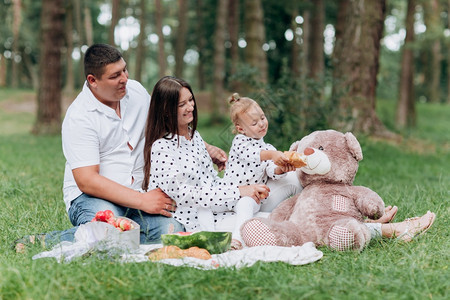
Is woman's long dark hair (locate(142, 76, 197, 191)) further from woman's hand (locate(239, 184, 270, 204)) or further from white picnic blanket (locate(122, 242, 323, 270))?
white picnic blanket (locate(122, 242, 323, 270))

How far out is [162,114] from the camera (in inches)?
155

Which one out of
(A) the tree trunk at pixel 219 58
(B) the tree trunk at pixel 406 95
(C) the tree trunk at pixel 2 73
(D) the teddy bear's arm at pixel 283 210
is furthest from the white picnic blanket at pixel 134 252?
(C) the tree trunk at pixel 2 73

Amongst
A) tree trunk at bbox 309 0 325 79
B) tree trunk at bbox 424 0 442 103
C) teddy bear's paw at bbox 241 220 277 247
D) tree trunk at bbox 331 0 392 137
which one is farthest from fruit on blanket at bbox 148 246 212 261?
tree trunk at bbox 424 0 442 103

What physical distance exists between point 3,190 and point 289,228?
132 inches

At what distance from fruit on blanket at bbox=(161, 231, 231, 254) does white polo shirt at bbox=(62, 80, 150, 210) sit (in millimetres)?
818

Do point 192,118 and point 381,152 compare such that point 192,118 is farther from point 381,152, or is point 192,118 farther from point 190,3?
point 190,3

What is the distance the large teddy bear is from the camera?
3475 millimetres

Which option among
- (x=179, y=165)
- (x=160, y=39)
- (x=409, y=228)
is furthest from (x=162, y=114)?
(x=160, y=39)

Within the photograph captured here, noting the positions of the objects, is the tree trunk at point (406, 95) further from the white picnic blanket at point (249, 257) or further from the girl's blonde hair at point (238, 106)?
the white picnic blanket at point (249, 257)

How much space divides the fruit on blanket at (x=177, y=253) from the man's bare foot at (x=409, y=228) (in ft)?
4.52

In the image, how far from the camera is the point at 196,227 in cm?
398

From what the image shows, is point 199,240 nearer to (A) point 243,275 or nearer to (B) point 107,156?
(A) point 243,275

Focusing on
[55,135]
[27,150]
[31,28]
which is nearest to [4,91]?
[31,28]

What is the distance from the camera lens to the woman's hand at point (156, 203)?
378 cm
